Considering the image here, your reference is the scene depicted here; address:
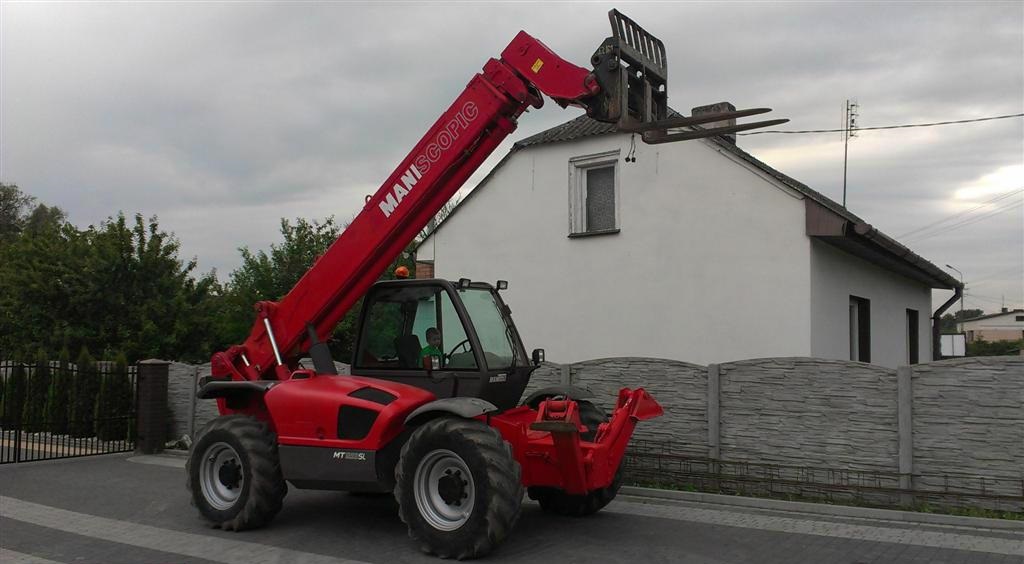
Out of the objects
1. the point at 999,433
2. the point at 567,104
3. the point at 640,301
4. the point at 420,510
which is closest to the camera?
the point at 420,510

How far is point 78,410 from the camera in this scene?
560 inches

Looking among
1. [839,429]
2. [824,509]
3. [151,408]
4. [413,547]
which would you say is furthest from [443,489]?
[151,408]

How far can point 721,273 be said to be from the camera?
11930 mm

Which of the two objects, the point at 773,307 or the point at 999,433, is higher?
the point at 773,307

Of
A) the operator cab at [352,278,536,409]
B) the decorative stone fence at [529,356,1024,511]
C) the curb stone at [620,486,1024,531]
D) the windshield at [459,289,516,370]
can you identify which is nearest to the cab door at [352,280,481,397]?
the operator cab at [352,278,536,409]

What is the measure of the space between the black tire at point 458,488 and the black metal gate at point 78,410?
7.95 m

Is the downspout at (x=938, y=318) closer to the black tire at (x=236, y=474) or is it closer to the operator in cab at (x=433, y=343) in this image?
the operator in cab at (x=433, y=343)

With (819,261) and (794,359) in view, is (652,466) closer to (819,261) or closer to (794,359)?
(794,359)

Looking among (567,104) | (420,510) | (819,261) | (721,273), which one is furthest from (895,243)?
(420,510)

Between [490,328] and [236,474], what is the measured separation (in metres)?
2.75

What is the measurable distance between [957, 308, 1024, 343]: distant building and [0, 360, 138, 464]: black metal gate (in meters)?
90.8

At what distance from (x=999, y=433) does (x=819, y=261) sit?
4.25 meters

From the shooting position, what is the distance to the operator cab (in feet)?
23.4

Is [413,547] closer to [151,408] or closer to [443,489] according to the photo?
[443,489]
